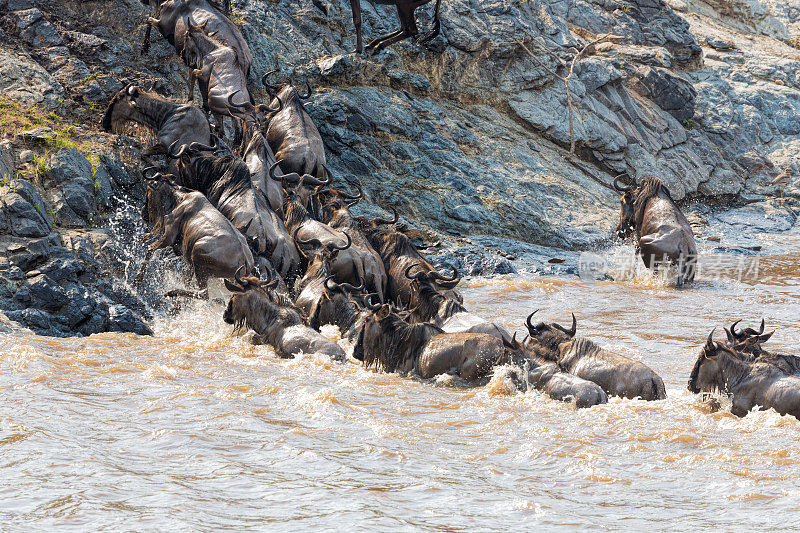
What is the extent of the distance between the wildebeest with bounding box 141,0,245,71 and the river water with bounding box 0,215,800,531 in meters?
7.43

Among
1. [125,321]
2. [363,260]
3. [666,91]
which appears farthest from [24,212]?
[666,91]

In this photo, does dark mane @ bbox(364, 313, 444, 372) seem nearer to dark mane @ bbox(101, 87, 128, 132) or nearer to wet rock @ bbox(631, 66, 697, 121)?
dark mane @ bbox(101, 87, 128, 132)

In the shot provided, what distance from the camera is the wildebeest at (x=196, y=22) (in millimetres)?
15055

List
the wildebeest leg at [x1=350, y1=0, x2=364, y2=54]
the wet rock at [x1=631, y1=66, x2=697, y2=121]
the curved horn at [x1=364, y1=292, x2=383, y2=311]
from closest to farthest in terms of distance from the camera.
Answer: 1. the curved horn at [x1=364, y1=292, x2=383, y2=311]
2. the wildebeest leg at [x1=350, y1=0, x2=364, y2=54]
3. the wet rock at [x1=631, y1=66, x2=697, y2=121]

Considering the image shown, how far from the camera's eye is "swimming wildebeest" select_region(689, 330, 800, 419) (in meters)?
7.00

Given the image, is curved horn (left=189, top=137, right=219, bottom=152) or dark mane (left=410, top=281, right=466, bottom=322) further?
curved horn (left=189, top=137, right=219, bottom=152)

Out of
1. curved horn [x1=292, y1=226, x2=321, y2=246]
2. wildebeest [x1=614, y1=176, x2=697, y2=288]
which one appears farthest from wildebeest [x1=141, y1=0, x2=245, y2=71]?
wildebeest [x1=614, y1=176, x2=697, y2=288]

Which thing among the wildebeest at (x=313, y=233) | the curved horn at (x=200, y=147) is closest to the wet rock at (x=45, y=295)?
the wildebeest at (x=313, y=233)

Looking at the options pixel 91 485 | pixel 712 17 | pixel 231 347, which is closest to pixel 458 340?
pixel 231 347

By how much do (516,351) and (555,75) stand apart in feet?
45.1

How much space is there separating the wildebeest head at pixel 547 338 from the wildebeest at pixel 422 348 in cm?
31

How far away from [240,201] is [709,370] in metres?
6.56

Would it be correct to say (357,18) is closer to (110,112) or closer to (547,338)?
(110,112)

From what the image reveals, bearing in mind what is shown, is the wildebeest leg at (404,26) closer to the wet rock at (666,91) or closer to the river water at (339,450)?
the river water at (339,450)
